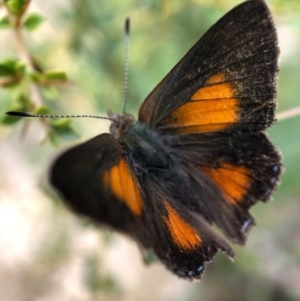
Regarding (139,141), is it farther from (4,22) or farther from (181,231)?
(4,22)

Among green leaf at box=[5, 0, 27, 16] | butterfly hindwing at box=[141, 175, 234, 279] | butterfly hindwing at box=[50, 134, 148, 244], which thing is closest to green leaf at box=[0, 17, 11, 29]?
green leaf at box=[5, 0, 27, 16]

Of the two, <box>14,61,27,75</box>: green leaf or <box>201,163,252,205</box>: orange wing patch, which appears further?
<box>201,163,252,205</box>: orange wing patch

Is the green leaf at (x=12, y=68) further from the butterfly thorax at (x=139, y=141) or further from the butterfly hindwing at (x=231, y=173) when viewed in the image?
the butterfly hindwing at (x=231, y=173)

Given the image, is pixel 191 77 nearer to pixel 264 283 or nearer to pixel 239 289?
pixel 264 283

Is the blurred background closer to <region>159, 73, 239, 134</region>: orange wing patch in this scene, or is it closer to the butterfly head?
the butterfly head

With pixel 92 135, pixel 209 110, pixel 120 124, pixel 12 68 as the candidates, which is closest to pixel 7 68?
pixel 12 68
